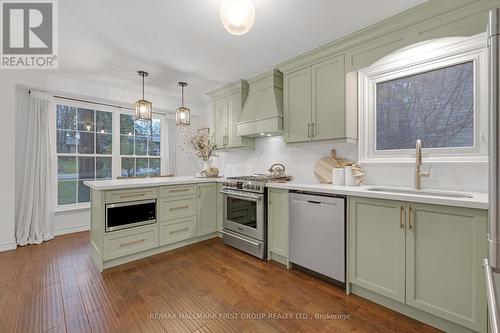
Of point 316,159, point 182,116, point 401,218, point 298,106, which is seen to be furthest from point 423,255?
point 182,116

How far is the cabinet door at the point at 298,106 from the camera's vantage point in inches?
108

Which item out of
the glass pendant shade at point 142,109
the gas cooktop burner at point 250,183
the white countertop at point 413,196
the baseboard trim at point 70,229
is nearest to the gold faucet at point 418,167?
the white countertop at point 413,196

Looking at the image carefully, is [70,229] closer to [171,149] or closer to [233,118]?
[171,149]

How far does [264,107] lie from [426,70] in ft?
5.92

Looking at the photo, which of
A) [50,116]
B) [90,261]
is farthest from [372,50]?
[50,116]

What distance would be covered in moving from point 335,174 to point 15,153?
434 centimetres

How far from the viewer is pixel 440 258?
1.59m

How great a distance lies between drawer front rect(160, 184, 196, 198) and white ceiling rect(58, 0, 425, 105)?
1.67 metres

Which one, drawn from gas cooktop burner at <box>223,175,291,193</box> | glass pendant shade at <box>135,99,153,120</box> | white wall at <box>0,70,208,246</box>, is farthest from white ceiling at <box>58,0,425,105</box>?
gas cooktop burner at <box>223,175,291,193</box>

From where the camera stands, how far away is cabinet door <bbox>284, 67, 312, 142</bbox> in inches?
108

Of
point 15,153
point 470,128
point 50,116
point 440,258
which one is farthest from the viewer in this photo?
point 50,116

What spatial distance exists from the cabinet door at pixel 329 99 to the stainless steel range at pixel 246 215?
0.96 metres

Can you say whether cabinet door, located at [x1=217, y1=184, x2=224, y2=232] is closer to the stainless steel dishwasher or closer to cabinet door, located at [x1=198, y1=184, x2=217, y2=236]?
cabinet door, located at [x1=198, y1=184, x2=217, y2=236]

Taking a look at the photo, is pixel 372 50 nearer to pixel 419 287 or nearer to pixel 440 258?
pixel 440 258
